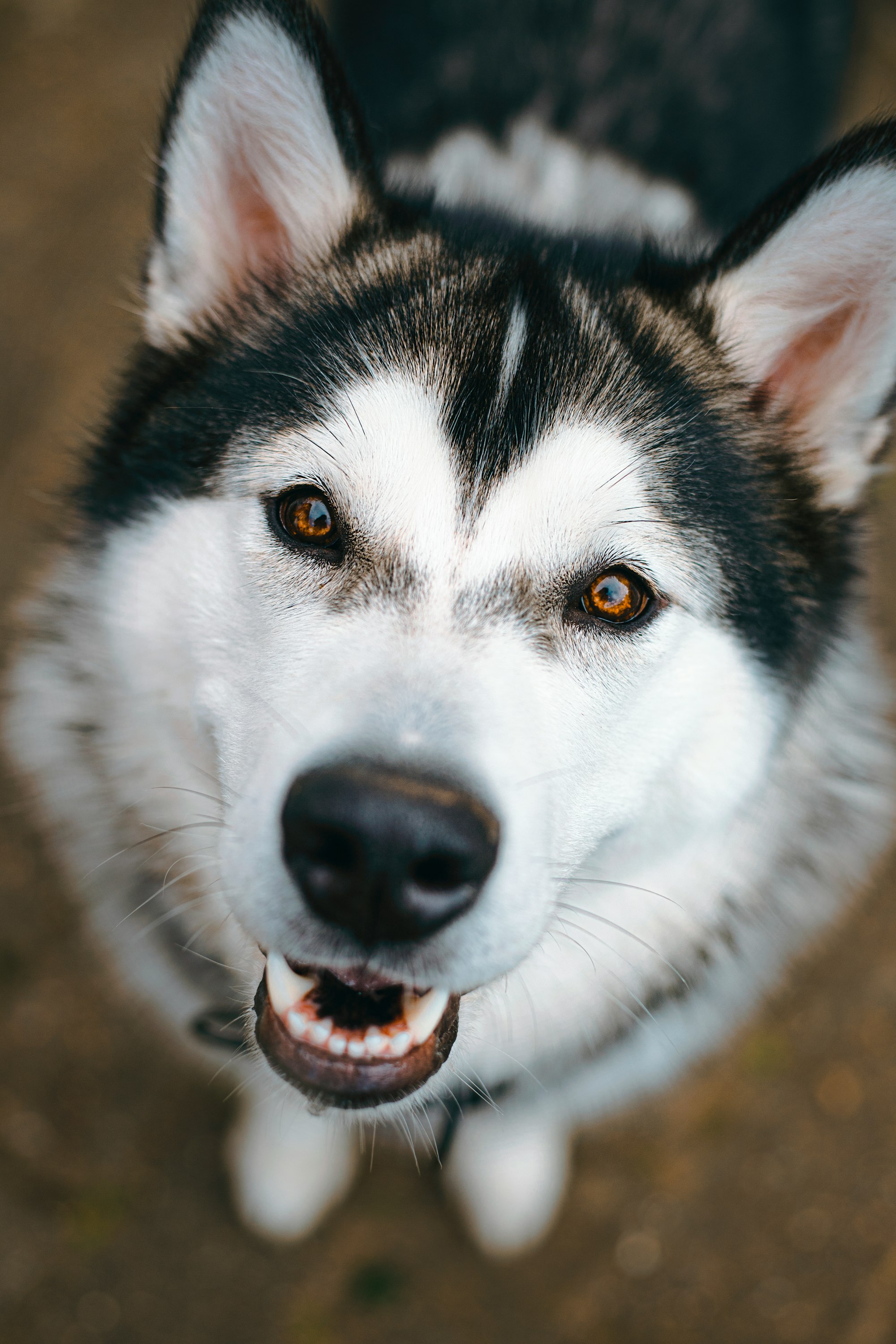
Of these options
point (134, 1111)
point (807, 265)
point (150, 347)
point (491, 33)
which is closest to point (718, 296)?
point (807, 265)

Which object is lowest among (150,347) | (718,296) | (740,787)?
(740,787)

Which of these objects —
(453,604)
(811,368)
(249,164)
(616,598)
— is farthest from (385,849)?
(249,164)

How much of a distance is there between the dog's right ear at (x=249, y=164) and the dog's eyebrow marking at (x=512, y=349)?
0.47 meters

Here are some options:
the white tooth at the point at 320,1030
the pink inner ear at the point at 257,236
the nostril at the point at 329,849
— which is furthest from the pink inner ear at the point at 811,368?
the white tooth at the point at 320,1030

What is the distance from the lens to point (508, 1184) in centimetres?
311

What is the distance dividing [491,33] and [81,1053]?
4.08 metres

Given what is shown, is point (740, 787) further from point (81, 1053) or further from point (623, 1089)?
point (81, 1053)

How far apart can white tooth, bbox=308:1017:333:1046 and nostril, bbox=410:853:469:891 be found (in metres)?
0.45

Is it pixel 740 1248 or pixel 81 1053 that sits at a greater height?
pixel 740 1248

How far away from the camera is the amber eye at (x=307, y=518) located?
1.74m

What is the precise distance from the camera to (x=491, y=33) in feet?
11.0

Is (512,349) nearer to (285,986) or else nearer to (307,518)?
(307,518)

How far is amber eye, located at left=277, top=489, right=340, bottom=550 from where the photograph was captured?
174cm

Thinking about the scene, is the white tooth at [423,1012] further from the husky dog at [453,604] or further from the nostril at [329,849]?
the nostril at [329,849]
